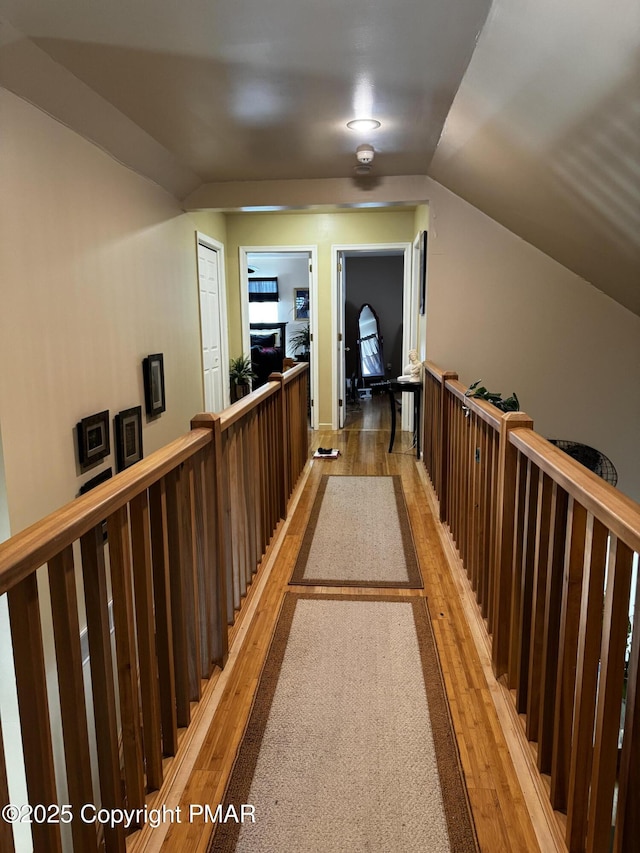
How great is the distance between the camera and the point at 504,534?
1.82m

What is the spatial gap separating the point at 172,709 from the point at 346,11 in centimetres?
219

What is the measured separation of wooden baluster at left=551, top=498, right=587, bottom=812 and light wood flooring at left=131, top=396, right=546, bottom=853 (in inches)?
8.4

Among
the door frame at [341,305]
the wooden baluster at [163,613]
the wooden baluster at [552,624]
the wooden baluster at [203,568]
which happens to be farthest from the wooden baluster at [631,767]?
the door frame at [341,305]

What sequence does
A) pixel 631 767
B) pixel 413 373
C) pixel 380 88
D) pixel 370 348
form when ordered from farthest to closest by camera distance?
pixel 370 348 < pixel 413 373 < pixel 380 88 < pixel 631 767

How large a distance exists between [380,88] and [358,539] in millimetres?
2198

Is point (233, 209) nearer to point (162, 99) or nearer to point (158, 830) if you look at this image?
point (162, 99)

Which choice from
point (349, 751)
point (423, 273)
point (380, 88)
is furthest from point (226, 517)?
point (423, 273)

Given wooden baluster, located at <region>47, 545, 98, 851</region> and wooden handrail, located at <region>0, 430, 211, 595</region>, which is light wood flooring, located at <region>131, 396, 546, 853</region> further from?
wooden handrail, located at <region>0, 430, 211, 595</region>

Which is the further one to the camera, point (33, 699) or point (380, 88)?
point (380, 88)

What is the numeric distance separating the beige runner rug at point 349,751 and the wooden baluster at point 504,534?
0.25 m

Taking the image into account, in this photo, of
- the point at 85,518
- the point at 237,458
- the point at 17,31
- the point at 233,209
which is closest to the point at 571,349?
the point at 233,209

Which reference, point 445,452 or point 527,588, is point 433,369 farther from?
point 527,588

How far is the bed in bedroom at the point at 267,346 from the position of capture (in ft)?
26.2

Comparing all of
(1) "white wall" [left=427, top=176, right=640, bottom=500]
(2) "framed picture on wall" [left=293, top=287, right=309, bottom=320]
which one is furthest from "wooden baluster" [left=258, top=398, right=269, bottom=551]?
(2) "framed picture on wall" [left=293, top=287, right=309, bottom=320]
